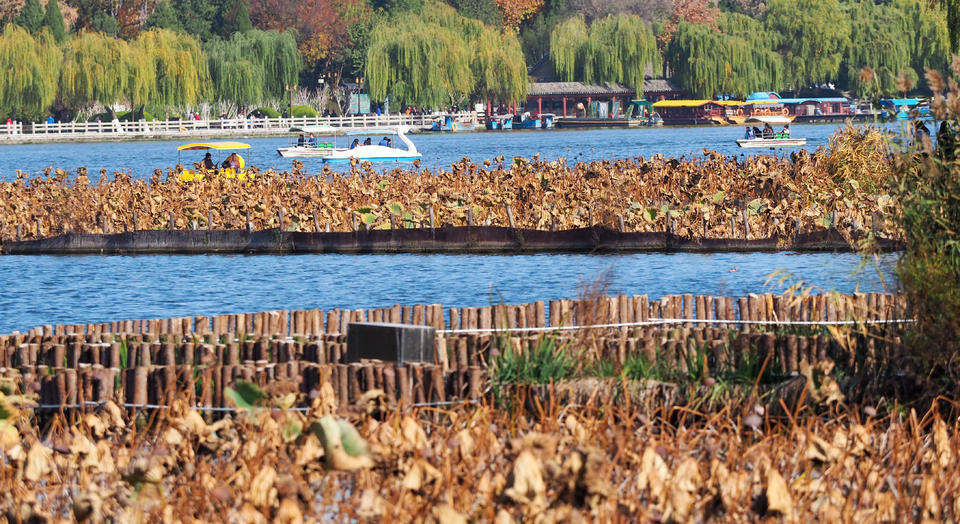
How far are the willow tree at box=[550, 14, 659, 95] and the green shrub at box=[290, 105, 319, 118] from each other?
1926 cm

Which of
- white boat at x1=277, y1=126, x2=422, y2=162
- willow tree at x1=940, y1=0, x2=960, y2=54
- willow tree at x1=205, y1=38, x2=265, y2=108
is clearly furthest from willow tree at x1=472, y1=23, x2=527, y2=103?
willow tree at x1=940, y1=0, x2=960, y2=54

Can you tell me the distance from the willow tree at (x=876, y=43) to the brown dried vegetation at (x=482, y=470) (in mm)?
106177

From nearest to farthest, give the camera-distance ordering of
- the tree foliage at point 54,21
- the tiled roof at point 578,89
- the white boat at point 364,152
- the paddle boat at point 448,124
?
the white boat at point 364,152 < the tree foliage at point 54,21 < the paddle boat at point 448,124 < the tiled roof at point 578,89

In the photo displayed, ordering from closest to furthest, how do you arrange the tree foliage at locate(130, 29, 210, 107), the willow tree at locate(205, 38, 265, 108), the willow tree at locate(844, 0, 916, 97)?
the tree foliage at locate(130, 29, 210, 107) → the willow tree at locate(205, 38, 265, 108) → the willow tree at locate(844, 0, 916, 97)

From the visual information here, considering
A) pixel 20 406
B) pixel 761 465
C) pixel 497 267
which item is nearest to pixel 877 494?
pixel 761 465

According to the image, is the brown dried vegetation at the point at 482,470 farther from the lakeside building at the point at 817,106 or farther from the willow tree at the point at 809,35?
the lakeside building at the point at 817,106

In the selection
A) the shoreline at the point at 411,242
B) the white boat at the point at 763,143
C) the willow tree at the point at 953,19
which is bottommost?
the shoreline at the point at 411,242

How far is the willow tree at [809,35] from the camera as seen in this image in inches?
4688

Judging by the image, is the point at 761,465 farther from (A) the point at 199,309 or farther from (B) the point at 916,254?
(A) the point at 199,309

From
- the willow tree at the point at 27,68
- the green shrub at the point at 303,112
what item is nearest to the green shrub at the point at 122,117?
the green shrub at the point at 303,112

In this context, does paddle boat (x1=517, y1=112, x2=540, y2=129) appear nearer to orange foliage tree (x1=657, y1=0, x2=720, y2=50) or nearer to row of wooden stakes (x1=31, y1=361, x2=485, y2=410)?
orange foliage tree (x1=657, y1=0, x2=720, y2=50)

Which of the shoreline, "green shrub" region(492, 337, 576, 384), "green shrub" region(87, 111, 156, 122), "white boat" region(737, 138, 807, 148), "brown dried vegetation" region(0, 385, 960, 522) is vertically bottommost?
the shoreline

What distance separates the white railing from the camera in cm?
10189

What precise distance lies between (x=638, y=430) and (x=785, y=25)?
4498 inches
